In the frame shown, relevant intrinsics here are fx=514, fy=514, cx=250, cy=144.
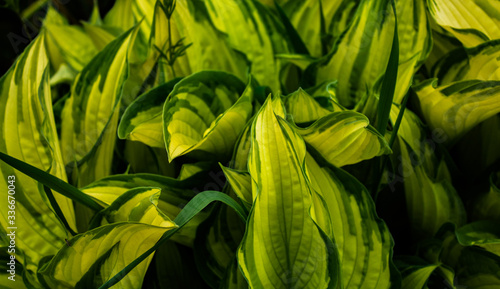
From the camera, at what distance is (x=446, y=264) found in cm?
58

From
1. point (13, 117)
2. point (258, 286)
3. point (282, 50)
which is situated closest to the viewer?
point (258, 286)

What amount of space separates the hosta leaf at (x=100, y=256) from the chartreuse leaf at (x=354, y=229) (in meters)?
0.17

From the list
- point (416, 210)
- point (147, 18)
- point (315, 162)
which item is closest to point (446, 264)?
point (416, 210)

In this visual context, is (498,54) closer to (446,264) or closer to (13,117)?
(446,264)

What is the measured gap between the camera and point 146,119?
547mm

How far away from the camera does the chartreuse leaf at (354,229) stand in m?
0.50

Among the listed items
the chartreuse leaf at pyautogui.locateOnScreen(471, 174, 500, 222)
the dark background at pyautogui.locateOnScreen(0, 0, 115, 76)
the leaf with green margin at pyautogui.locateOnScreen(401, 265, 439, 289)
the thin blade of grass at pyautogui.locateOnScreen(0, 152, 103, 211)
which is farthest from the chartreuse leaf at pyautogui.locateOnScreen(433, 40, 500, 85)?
the dark background at pyautogui.locateOnScreen(0, 0, 115, 76)

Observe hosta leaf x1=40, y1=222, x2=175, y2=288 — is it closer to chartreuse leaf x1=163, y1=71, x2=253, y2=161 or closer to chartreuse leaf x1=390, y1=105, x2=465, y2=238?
chartreuse leaf x1=163, y1=71, x2=253, y2=161

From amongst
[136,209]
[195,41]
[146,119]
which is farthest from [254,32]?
[136,209]

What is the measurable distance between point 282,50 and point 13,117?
0.34 m

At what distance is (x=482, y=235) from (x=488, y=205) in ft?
0.17

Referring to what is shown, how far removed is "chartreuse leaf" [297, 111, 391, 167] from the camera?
0.47 m

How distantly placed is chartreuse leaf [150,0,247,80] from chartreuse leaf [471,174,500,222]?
32cm

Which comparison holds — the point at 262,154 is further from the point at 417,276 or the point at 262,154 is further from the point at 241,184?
the point at 417,276
